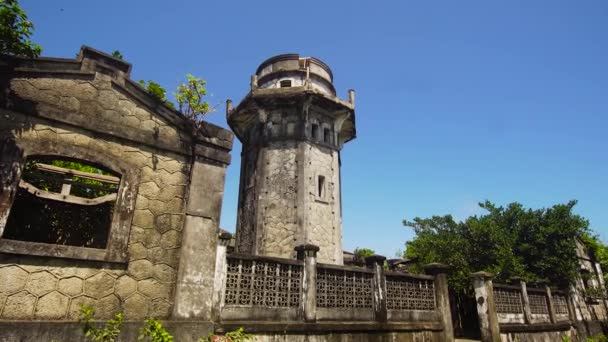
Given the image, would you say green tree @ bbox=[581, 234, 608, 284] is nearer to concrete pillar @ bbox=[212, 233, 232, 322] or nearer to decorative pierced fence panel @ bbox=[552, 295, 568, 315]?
decorative pierced fence panel @ bbox=[552, 295, 568, 315]

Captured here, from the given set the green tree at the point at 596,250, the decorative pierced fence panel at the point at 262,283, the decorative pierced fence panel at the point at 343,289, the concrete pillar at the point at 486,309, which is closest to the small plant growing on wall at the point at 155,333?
the decorative pierced fence panel at the point at 262,283

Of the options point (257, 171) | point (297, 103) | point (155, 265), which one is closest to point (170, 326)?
point (155, 265)

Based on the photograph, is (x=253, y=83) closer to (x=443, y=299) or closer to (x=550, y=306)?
(x=443, y=299)

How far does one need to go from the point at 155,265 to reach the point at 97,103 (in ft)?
9.75

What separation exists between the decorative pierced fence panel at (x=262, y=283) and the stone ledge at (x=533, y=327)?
782 cm

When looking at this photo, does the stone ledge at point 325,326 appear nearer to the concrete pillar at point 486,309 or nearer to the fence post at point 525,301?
the concrete pillar at point 486,309

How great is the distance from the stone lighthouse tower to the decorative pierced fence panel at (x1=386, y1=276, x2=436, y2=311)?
483 centimetres

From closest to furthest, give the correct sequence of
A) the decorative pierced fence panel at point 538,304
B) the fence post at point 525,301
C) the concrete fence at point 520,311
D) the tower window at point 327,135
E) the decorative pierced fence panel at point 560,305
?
the concrete fence at point 520,311
the fence post at point 525,301
the decorative pierced fence panel at point 538,304
the decorative pierced fence panel at point 560,305
the tower window at point 327,135

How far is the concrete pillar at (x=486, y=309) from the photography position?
1070cm

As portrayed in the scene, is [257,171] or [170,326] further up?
[257,171]

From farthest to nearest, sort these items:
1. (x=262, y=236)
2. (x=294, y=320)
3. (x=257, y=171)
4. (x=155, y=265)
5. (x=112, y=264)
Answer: (x=257, y=171) < (x=262, y=236) < (x=294, y=320) < (x=155, y=265) < (x=112, y=264)

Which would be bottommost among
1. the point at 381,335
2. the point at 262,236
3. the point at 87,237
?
the point at 381,335

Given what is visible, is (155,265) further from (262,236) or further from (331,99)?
(331,99)

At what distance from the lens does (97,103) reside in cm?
602
